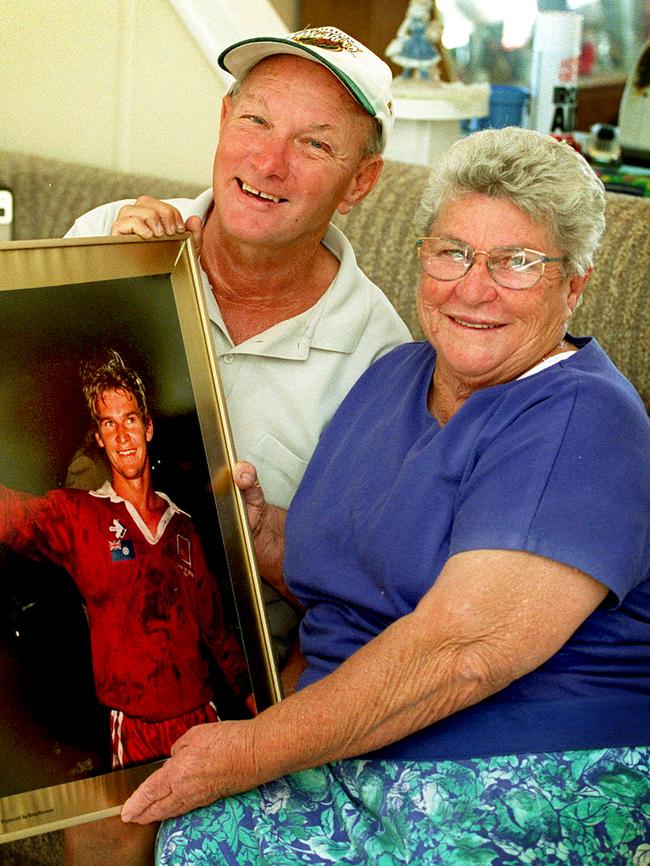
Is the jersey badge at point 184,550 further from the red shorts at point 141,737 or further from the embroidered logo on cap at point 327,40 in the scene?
the embroidered logo on cap at point 327,40

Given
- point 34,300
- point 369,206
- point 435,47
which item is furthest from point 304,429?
point 435,47

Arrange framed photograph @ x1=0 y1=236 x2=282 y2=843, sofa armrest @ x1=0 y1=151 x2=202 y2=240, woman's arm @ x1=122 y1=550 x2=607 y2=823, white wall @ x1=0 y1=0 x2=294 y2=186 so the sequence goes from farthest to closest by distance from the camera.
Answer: white wall @ x1=0 y1=0 x2=294 y2=186
sofa armrest @ x1=0 y1=151 x2=202 y2=240
framed photograph @ x1=0 y1=236 x2=282 y2=843
woman's arm @ x1=122 y1=550 x2=607 y2=823

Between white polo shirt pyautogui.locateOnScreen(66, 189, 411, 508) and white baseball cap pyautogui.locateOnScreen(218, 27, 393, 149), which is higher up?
white baseball cap pyautogui.locateOnScreen(218, 27, 393, 149)

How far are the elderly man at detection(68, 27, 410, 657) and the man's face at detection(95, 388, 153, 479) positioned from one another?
26 cm

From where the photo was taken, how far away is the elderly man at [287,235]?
165 cm

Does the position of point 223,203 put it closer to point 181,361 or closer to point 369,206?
point 181,361

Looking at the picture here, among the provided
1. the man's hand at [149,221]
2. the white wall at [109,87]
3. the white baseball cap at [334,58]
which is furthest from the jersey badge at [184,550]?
the white wall at [109,87]

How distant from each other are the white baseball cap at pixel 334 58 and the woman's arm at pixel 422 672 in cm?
77

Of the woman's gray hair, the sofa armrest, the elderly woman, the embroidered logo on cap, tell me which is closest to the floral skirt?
the elderly woman

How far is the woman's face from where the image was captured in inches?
55.6

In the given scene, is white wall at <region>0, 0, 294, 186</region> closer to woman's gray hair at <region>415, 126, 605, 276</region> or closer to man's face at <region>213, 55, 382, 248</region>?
man's face at <region>213, 55, 382, 248</region>

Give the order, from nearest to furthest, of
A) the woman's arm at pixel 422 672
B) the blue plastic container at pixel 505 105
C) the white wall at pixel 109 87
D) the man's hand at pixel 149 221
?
the woman's arm at pixel 422 672
the man's hand at pixel 149 221
the white wall at pixel 109 87
the blue plastic container at pixel 505 105

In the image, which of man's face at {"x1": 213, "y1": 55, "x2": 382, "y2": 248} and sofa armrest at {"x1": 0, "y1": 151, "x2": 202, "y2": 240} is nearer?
man's face at {"x1": 213, "y1": 55, "x2": 382, "y2": 248}

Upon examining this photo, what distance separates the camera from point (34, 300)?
141 cm
